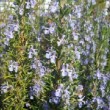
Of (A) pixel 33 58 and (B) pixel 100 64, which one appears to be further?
(B) pixel 100 64

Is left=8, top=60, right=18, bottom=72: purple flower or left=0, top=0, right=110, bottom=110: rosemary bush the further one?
left=8, top=60, right=18, bottom=72: purple flower

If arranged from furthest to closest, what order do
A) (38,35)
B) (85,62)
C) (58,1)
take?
(85,62), (38,35), (58,1)

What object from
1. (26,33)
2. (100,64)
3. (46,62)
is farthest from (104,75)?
(26,33)

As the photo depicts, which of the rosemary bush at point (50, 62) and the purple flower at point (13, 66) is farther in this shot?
the purple flower at point (13, 66)

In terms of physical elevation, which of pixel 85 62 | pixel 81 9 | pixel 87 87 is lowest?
pixel 87 87

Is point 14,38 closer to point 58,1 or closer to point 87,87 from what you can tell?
point 58,1

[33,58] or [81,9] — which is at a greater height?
[81,9]

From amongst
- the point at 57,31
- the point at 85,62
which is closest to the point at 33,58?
the point at 57,31

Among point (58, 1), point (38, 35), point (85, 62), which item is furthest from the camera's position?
point (85, 62)
